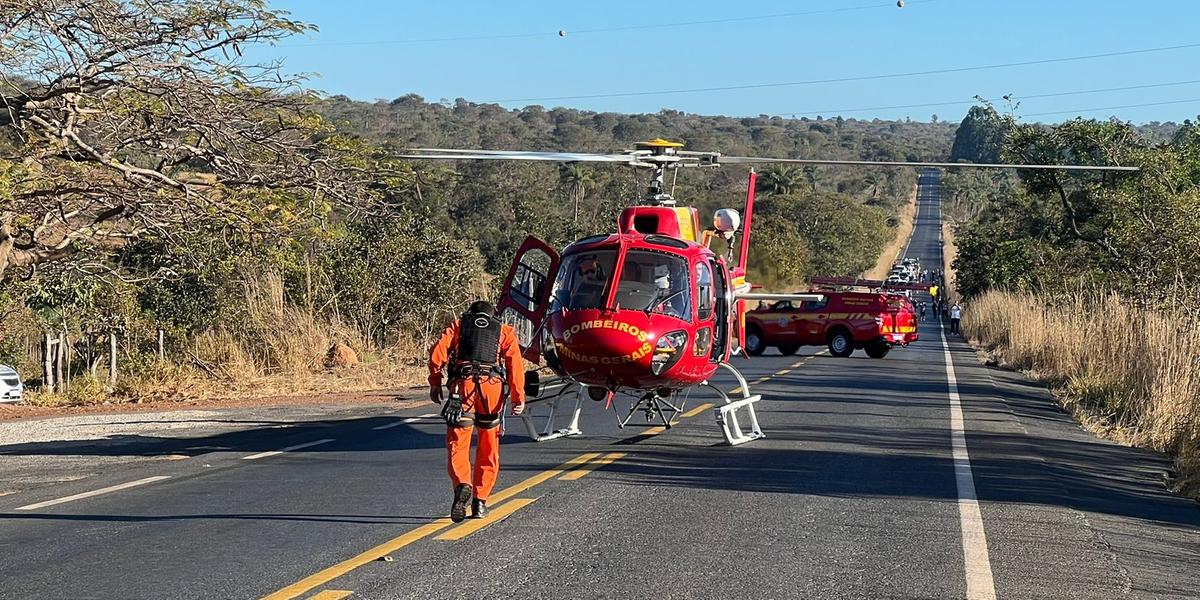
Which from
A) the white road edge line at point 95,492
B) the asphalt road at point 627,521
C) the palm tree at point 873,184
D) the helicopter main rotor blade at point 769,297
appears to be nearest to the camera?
the asphalt road at point 627,521

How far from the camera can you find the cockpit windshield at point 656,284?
44.7 feet

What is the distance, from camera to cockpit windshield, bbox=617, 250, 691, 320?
1363 centimetres

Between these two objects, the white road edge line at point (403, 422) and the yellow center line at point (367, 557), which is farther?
the white road edge line at point (403, 422)

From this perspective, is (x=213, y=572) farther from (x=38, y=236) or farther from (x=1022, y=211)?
(x=1022, y=211)

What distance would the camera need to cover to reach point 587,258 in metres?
14.0

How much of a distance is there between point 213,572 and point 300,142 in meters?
12.0

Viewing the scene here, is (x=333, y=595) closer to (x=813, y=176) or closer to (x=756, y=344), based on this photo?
(x=756, y=344)

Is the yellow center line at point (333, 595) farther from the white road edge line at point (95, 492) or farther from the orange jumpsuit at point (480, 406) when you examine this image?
the white road edge line at point (95, 492)

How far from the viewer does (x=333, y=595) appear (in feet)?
23.3

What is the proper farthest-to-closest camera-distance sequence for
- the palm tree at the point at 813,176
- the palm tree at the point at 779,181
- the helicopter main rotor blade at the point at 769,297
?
the palm tree at the point at 813,176 → the palm tree at the point at 779,181 → the helicopter main rotor blade at the point at 769,297

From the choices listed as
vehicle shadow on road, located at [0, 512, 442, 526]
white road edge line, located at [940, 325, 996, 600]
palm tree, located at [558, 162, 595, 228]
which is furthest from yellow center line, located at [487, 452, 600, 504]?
palm tree, located at [558, 162, 595, 228]

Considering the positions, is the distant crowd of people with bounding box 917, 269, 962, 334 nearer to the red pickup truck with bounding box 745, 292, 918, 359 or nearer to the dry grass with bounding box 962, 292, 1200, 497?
the red pickup truck with bounding box 745, 292, 918, 359

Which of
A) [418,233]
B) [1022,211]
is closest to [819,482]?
[418,233]

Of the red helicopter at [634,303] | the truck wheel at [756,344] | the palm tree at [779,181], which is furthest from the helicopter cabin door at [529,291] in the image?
the palm tree at [779,181]
